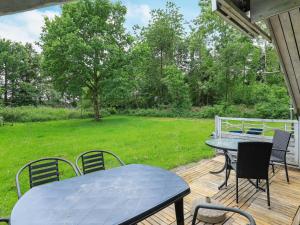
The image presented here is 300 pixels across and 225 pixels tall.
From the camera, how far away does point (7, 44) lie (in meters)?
21.8

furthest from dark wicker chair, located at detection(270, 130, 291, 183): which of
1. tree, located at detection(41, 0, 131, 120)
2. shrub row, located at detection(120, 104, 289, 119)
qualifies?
tree, located at detection(41, 0, 131, 120)

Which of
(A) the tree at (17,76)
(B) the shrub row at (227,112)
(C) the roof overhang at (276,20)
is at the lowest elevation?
(B) the shrub row at (227,112)

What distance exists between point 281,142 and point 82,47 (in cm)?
1095

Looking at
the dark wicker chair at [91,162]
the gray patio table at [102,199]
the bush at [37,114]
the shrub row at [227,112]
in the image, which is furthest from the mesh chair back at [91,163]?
the bush at [37,114]

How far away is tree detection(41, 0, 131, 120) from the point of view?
12.2 metres

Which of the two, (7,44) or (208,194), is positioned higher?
(7,44)

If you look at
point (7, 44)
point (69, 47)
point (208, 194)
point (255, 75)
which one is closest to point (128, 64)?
point (69, 47)

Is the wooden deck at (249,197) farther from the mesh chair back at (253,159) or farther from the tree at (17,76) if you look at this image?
the tree at (17,76)

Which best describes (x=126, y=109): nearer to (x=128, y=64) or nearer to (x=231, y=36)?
(x=128, y=64)

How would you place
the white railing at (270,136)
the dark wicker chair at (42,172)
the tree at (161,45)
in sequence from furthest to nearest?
the tree at (161,45) → the white railing at (270,136) → the dark wicker chair at (42,172)

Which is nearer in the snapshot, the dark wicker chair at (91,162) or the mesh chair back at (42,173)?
the mesh chair back at (42,173)

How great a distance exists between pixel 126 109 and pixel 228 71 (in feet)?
28.9

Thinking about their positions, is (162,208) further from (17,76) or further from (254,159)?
(17,76)

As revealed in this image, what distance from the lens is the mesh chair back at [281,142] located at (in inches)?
131
